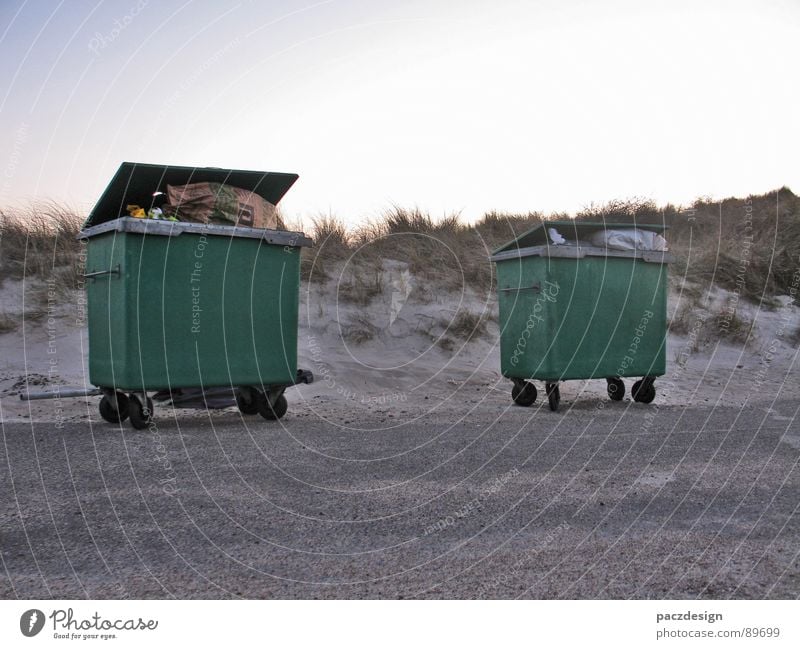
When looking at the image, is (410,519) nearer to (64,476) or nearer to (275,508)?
(275,508)

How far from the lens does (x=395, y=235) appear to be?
12828 mm

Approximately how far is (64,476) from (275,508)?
1.41m

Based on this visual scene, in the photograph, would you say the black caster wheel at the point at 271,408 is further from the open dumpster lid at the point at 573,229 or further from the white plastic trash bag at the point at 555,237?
the white plastic trash bag at the point at 555,237

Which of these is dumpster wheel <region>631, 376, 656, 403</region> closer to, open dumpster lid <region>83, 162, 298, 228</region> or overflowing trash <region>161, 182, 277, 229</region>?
open dumpster lid <region>83, 162, 298, 228</region>

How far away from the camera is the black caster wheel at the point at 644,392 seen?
802 centimetres

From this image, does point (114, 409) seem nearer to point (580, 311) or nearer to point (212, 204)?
point (212, 204)

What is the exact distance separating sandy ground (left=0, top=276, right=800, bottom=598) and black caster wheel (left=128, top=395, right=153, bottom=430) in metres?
0.12

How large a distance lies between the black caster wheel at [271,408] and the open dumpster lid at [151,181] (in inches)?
69.6

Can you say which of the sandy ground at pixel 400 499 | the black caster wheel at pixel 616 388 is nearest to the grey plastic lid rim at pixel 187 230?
the sandy ground at pixel 400 499

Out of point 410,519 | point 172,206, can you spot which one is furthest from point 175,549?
point 172,206

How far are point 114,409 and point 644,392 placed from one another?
16.6ft

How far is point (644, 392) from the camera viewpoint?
8047 millimetres

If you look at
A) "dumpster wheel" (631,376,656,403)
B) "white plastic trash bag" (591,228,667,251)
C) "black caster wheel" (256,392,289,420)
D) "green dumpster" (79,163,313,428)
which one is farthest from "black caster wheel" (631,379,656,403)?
"black caster wheel" (256,392,289,420)

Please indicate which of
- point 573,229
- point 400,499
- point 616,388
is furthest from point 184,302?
point 616,388
